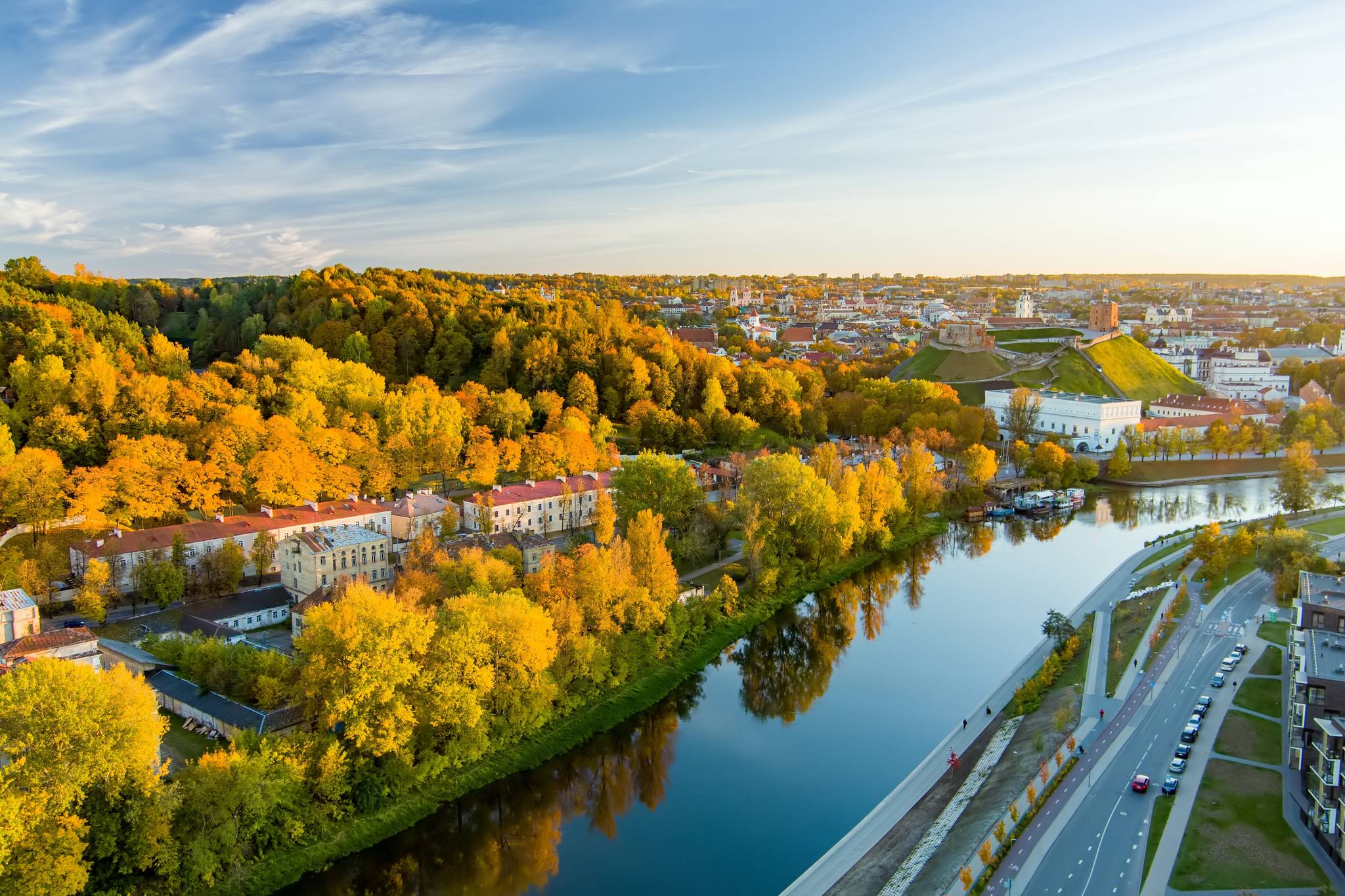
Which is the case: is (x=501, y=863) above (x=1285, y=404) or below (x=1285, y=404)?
below

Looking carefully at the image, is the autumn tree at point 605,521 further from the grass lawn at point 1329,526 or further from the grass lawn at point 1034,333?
the grass lawn at point 1034,333

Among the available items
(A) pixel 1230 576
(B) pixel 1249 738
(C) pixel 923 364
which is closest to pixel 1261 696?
(B) pixel 1249 738

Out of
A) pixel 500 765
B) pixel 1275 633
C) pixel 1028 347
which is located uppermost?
pixel 1028 347

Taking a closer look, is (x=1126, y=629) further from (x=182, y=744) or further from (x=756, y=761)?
(x=182, y=744)

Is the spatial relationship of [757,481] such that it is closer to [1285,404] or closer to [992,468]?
[992,468]

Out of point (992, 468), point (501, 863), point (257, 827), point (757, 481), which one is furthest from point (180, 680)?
point (992, 468)

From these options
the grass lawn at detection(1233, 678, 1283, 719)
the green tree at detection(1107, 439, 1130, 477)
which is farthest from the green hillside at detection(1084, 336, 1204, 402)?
the grass lawn at detection(1233, 678, 1283, 719)
